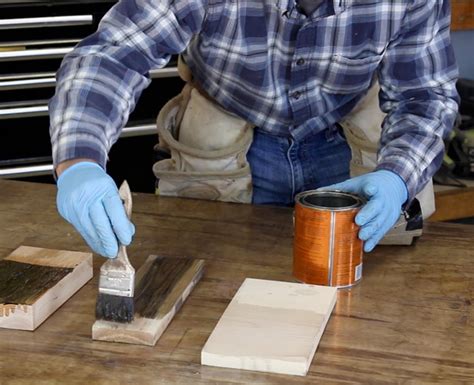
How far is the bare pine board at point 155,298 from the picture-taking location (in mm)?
1215

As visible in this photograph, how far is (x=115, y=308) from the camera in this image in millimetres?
1227

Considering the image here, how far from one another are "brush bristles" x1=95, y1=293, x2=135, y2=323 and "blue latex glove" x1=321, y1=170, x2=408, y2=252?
14.3 inches

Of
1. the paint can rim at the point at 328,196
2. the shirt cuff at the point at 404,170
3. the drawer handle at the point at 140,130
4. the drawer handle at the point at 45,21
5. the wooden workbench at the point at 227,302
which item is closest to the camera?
the wooden workbench at the point at 227,302

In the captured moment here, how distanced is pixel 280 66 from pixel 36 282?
0.59m

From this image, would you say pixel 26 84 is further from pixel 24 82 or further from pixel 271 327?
pixel 271 327

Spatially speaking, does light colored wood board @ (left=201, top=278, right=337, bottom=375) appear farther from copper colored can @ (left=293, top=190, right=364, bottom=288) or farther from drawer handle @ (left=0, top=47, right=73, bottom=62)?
drawer handle @ (left=0, top=47, right=73, bottom=62)

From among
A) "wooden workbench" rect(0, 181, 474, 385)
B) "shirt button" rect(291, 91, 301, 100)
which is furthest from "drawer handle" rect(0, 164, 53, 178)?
"shirt button" rect(291, 91, 301, 100)

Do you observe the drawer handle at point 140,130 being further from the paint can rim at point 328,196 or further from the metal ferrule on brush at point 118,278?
the metal ferrule on brush at point 118,278

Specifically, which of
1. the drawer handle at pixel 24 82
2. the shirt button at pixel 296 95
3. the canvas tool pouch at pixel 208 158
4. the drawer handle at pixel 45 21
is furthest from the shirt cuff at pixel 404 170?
the drawer handle at pixel 45 21

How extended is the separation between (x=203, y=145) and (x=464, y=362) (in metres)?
0.80

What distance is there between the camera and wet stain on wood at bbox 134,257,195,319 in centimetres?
128

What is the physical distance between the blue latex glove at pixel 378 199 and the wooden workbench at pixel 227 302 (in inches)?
3.1

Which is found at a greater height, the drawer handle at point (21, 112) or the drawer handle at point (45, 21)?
the drawer handle at point (45, 21)

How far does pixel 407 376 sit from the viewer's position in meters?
1.14
